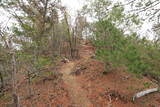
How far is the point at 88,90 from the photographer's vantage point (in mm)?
8086

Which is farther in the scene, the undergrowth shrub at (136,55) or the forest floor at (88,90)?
the forest floor at (88,90)

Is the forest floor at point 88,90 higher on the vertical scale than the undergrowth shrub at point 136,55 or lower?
lower

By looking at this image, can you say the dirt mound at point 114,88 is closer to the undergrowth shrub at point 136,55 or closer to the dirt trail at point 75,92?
the dirt trail at point 75,92

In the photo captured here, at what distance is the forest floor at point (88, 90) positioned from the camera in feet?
23.1

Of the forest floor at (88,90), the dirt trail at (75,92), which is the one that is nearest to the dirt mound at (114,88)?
the forest floor at (88,90)

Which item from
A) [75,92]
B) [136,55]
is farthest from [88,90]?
[136,55]

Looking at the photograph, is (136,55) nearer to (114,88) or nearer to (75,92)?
(114,88)

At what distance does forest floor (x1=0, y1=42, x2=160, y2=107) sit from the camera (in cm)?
705

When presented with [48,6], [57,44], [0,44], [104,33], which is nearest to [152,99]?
[104,33]

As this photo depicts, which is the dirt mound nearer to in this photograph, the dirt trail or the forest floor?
the forest floor

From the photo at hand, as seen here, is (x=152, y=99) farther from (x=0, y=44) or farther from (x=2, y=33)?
(x=0, y=44)

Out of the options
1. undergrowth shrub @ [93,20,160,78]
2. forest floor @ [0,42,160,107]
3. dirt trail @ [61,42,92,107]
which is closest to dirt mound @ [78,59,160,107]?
forest floor @ [0,42,160,107]

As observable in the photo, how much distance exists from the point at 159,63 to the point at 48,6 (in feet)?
20.6

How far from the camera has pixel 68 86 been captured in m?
8.95
